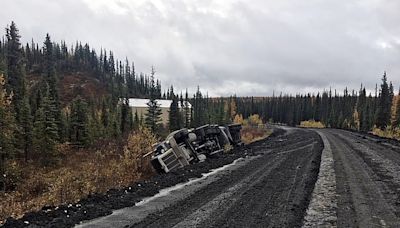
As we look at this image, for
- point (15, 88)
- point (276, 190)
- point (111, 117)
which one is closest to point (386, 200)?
point (276, 190)

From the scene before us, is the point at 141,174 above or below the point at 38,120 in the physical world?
below

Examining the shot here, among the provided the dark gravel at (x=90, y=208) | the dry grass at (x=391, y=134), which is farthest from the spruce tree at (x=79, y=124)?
the dry grass at (x=391, y=134)

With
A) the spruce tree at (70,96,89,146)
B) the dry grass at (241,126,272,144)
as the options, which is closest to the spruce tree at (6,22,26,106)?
the spruce tree at (70,96,89,146)

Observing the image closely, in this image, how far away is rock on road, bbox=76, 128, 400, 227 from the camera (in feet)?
25.5

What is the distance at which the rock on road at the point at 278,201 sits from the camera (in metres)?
7.76

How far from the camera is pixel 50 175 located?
30000 millimetres

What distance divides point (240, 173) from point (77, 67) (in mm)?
178722

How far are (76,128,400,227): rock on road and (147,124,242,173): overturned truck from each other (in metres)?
3.86

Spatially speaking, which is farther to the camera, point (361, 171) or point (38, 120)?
point (38, 120)

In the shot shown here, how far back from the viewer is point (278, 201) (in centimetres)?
959

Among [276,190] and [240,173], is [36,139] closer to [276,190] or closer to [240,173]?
[240,173]

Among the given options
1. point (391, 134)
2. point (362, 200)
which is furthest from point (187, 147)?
point (391, 134)

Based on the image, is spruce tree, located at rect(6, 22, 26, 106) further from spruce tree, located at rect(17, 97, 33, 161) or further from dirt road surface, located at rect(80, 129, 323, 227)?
dirt road surface, located at rect(80, 129, 323, 227)

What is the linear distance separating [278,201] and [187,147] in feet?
38.0
